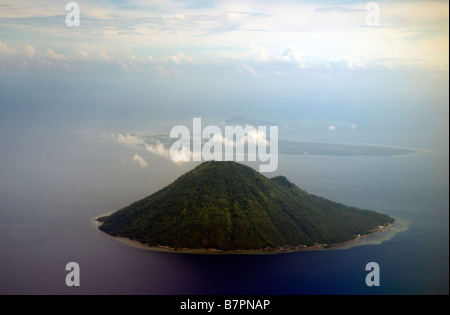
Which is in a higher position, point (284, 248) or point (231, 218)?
point (231, 218)

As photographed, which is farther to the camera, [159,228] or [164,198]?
[164,198]

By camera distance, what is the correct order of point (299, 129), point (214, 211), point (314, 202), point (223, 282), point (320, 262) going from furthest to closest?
point (299, 129)
point (314, 202)
point (214, 211)
point (320, 262)
point (223, 282)

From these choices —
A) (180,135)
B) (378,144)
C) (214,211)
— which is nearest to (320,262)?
(214,211)

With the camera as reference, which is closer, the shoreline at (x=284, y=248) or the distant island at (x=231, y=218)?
the shoreline at (x=284, y=248)

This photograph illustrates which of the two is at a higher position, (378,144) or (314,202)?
(378,144)

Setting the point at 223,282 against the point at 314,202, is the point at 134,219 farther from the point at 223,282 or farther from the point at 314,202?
the point at 314,202

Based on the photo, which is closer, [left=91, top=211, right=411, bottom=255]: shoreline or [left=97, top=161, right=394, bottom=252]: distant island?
[left=91, top=211, right=411, bottom=255]: shoreline

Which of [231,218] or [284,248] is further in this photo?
[231,218]

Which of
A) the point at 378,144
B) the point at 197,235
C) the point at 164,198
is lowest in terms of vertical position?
the point at 197,235
